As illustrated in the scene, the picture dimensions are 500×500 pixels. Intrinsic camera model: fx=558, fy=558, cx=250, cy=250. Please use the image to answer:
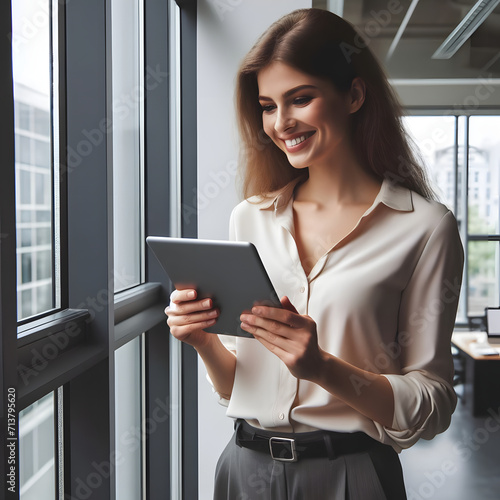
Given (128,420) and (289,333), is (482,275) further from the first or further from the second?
(289,333)

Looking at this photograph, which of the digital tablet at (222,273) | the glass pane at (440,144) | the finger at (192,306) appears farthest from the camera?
the glass pane at (440,144)

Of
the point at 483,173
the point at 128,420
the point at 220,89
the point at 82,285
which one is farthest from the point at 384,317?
the point at 483,173

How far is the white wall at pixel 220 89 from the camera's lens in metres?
2.00

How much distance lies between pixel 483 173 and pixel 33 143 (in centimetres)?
623

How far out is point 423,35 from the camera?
16.6 feet

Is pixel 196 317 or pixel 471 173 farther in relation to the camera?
pixel 471 173

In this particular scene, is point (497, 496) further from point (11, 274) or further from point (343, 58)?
point (11, 274)

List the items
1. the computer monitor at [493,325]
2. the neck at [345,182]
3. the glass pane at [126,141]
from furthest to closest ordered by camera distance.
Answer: the computer monitor at [493,325], the glass pane at [126,141], the neck at [345,182]

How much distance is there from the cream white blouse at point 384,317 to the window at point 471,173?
5.65m

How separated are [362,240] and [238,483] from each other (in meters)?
0.56

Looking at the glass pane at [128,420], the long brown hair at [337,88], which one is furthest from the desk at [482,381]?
the long brown hair at [337,88]

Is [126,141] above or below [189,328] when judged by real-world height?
above

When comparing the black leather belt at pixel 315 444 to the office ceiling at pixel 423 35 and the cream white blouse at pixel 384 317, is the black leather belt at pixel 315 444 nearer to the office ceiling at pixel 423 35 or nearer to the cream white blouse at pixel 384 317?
the cream white blouse at pixel 384 317

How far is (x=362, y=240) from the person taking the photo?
1146mm
